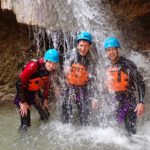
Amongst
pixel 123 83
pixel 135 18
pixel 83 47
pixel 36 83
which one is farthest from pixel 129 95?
pixel 135 18

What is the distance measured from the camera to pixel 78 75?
609cm

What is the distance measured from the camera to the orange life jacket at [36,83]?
19.6 ft

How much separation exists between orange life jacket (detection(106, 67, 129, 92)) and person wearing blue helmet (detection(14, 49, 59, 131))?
858mm

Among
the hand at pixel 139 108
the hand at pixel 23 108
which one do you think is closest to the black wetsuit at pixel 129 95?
the hand at pixel 139 108

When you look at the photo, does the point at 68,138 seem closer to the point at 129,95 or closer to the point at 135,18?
the point at 129,95

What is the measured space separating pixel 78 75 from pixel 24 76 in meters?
0.86

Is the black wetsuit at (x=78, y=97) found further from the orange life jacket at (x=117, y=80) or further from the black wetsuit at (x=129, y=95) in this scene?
the black wetsuit at (x=129, y=95)

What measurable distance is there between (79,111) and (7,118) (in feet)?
4.63

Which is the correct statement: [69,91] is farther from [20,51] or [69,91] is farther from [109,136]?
[20,51]

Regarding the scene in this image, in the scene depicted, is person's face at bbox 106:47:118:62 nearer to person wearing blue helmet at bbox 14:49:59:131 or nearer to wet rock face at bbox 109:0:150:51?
person wearing blue helmet at bbox 14:49:59:131

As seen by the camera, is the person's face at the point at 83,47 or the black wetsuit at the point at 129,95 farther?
the person's face at the point at 83,47

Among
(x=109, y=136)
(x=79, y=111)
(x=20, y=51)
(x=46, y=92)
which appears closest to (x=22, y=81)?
(x=46, y=92)

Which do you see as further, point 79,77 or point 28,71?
point 79,77

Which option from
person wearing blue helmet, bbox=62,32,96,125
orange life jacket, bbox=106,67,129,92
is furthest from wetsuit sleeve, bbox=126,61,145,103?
person wearing blue helmet, bbox=62,32,96,125
